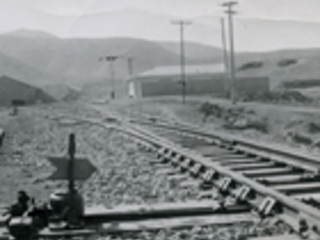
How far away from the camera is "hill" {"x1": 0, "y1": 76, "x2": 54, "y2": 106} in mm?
65750

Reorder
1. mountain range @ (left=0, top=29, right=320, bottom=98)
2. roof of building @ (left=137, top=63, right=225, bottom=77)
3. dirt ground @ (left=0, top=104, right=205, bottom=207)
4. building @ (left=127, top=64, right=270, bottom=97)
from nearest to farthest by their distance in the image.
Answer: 1. dirt ground @ (left=0, top=104, right=205, bottom=207)
2. building @ (left=127, top=64, right=270, bottom=97)
3. roof of building @ (left=137, top=63, right=225, bottom=77)
4. mountain range @ (left=0, top=29, right=320, bottom=98)

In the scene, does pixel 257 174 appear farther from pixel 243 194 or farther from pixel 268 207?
pixel 268 207

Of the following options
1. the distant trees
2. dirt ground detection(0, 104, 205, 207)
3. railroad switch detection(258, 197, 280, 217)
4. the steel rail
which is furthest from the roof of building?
railroad switch detection(258, 197, 280, 217)

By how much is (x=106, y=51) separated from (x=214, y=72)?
130m

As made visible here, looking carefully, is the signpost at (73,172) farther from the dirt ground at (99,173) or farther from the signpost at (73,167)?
the dirt ground at (99,173)

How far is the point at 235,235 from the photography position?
548 centimetres

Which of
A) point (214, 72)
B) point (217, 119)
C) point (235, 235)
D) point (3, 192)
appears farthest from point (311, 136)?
point (214, 72)

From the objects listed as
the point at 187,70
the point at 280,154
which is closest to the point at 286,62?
the point at 187,70

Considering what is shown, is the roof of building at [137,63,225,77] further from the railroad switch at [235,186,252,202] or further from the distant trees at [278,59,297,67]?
the railroad switch at [235,186,252,202]

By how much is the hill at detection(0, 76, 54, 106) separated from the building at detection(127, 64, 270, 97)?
12.4m

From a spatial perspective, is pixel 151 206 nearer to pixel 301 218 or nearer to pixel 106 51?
pixel 301 218

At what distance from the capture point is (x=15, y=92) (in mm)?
66250

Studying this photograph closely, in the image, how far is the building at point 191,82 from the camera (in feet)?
220

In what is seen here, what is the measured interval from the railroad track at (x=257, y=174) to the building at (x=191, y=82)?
5317 cm
